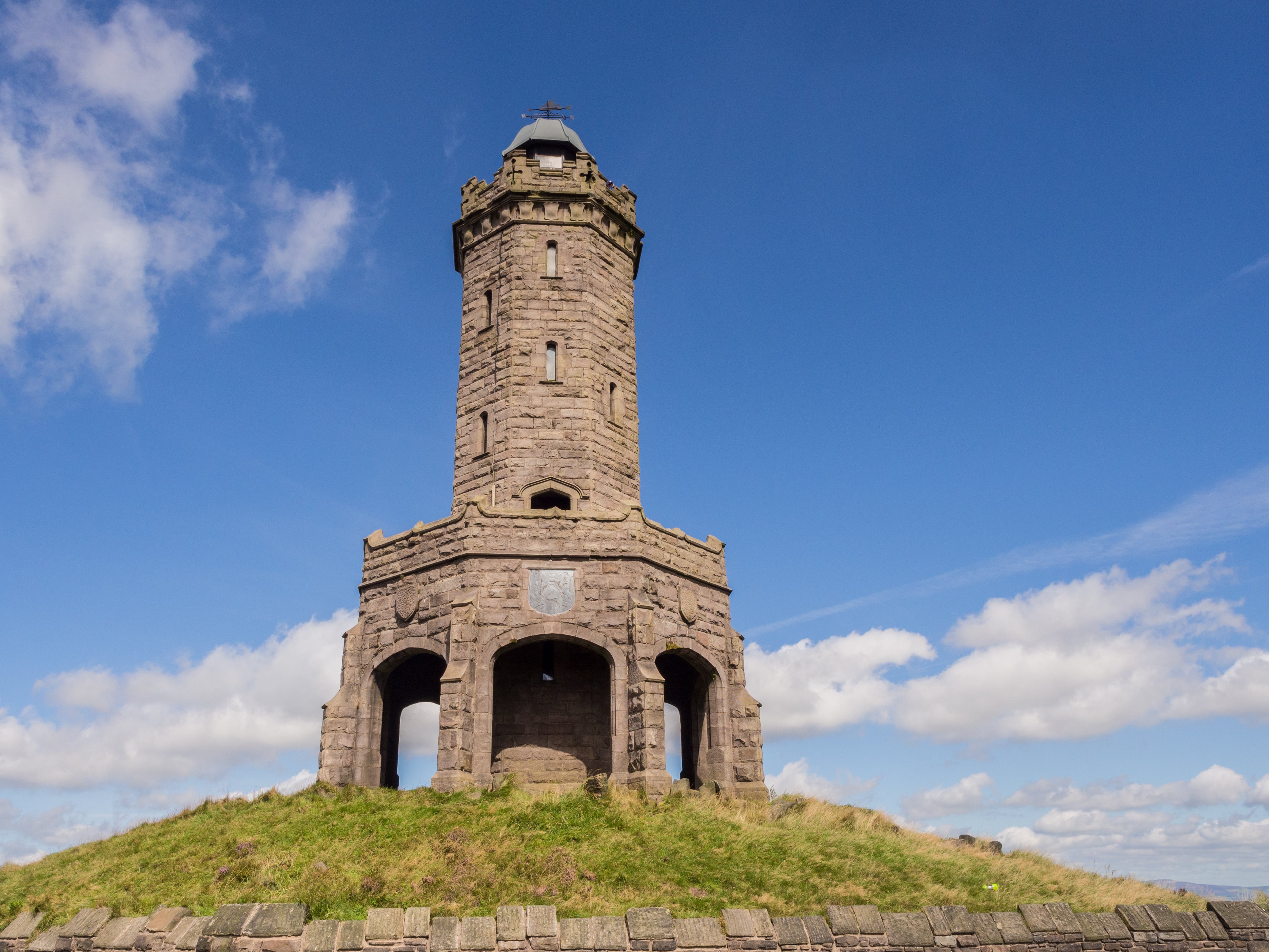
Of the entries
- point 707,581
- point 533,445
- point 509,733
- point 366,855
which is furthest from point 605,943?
point 533,445

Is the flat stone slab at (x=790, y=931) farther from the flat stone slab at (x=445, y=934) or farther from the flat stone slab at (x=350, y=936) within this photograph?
the flat stone slab at (x=350, y=936)

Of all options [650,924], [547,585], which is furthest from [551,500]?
[650,924]

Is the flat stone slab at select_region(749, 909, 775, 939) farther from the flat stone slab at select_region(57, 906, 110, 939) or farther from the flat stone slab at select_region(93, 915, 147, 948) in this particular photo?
the flat stone slab at select_region(57, 906, 110, 939)

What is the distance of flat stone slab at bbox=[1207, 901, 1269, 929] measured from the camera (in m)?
13.7

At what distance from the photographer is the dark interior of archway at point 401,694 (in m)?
23.2

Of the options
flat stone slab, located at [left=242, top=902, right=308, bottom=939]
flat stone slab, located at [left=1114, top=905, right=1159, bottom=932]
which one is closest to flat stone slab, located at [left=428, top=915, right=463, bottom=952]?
flat stone slab, located at [left=242, top=902, right=308, bottom=939]

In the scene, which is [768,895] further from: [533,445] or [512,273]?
[512,273]

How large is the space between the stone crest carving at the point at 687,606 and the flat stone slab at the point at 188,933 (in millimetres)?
12004

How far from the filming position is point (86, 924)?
41.6 feet

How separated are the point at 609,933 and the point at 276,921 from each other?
4025mm

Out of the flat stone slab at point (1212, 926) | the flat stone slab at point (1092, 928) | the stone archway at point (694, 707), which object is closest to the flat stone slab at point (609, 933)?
the flat stone slab at point (1092, 928)

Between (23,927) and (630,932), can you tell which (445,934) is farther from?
(23,927)

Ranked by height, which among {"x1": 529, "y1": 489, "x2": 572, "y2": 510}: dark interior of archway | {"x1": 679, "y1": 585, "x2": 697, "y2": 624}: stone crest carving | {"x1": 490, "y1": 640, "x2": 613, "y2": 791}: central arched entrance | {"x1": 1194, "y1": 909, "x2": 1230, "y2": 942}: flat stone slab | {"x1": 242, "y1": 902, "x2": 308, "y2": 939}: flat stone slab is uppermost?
{"x1": 529, "y1": 489, "x2": 572, "y2": 510}: dark interior of archway

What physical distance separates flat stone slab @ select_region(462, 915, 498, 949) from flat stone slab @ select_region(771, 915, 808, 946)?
3.45 m
